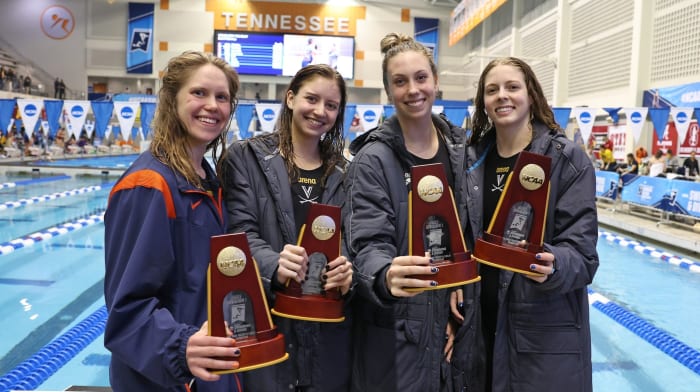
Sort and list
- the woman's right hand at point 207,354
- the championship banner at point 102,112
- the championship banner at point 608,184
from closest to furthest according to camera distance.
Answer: the woman's right hand at point 207,354 → the championship banner at point 608,184 → the championship banner at point 102,112

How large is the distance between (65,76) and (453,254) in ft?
115

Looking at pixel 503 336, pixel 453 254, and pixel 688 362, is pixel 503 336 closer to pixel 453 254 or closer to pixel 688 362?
pixel 453 254

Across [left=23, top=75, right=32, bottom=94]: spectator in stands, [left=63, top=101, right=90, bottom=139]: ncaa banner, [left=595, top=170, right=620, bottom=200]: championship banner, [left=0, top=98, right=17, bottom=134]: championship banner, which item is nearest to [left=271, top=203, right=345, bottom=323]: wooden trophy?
[left=595, top=170, right=620, bottom=200]: championship banner

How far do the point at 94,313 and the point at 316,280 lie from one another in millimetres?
3925

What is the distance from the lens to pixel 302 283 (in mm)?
1727

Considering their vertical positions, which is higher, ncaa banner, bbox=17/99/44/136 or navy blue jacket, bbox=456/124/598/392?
ncaa banner, bbox=17/99/44/136

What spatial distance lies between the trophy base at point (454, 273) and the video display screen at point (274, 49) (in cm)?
2988

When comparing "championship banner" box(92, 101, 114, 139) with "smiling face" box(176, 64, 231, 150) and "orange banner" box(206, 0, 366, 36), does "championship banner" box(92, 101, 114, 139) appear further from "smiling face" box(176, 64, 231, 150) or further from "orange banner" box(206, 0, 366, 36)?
"orange banner" box(206, 0, 366, 36)

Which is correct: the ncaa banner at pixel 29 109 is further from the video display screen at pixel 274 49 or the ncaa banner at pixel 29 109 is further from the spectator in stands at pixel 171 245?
the video display screen at pixel 274 49

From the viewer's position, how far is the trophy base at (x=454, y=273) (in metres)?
1.58

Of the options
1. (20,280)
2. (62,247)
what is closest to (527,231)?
(20,280)

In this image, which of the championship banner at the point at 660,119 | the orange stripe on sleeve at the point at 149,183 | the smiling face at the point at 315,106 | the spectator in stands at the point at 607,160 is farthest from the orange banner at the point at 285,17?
the orange stripe on sleeve at the point at 149,183

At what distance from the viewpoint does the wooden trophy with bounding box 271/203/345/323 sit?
1.69 meters

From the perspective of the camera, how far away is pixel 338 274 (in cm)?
168
